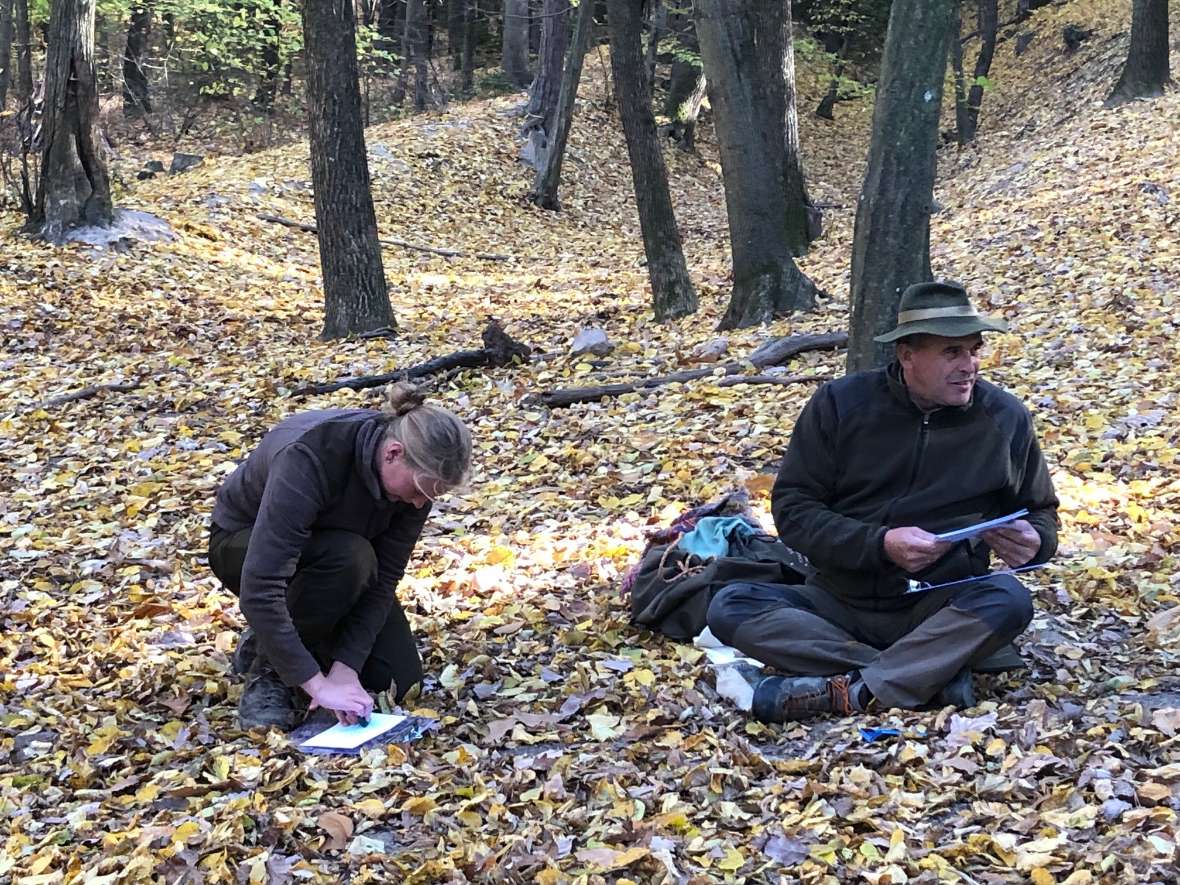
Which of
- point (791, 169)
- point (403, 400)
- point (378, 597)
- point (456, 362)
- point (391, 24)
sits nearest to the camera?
point (403, 400)

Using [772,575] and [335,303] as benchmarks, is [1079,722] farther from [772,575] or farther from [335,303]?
[335,303]

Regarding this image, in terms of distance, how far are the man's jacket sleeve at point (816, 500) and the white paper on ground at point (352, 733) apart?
4.79 ft

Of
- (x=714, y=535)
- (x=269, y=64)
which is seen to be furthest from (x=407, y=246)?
(x=714, y=535)

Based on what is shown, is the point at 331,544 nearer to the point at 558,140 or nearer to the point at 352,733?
the point at 352,733

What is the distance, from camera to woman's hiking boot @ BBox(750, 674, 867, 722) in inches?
146

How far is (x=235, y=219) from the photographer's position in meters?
A: 14.3

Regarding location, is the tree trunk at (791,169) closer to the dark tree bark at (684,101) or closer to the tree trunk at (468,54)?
the dark tree bark at (684,101)

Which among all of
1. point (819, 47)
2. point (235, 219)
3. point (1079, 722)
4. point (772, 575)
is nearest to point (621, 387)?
point (772, 575)

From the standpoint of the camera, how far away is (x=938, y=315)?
3.65 m

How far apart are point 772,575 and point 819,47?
20.8 meters

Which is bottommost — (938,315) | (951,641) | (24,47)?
(951,641)

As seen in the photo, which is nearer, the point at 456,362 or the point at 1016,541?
the point at 1016,541

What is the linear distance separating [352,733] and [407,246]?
1208 centimetres

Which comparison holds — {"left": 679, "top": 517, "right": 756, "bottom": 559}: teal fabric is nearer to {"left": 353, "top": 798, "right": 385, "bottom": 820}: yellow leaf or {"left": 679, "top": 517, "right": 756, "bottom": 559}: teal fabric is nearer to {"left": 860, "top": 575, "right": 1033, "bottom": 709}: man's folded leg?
{"left": 860, "top": 575, "right": 1033, "bottom": 709}: man's folded leg
